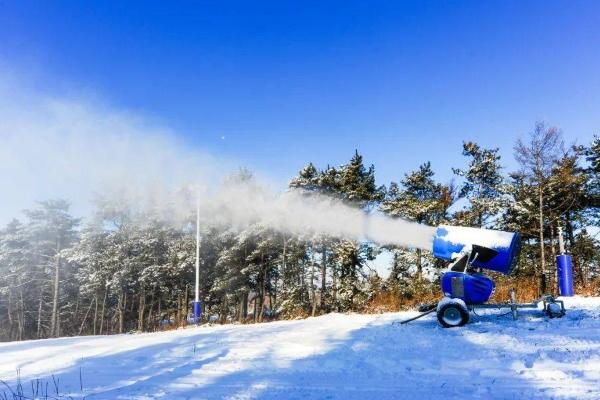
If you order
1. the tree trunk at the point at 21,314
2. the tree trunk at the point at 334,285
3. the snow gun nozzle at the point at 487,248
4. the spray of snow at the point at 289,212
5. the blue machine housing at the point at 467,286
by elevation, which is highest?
the spray of snow at the point at 289,212

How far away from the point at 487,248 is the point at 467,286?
1.09m

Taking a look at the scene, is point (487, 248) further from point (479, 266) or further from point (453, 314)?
point (453, 314)

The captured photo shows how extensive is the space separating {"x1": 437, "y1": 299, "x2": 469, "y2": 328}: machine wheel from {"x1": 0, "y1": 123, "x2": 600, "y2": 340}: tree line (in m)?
6.03

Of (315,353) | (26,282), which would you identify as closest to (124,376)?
(315,353)

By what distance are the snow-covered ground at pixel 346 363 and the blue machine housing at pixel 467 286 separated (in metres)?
0.60

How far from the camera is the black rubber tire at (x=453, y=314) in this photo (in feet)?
33.3

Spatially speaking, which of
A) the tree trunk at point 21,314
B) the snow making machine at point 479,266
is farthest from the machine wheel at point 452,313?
the tree trunk at point 21,314

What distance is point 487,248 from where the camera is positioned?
36.0 ft

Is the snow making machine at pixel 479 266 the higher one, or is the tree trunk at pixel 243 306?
the snow making machine at pixel 479 266

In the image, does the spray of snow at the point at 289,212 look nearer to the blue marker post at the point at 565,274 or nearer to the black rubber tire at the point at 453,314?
the blue marker post at the point at 565,274

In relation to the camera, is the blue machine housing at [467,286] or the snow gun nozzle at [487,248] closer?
the blue machine housing at [467,286]

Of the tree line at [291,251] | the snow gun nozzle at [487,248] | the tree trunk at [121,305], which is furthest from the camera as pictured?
the tree trunk at [121,305]

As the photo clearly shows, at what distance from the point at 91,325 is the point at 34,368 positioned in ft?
178

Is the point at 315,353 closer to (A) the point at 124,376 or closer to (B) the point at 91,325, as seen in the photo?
(A) the point at 124,376
